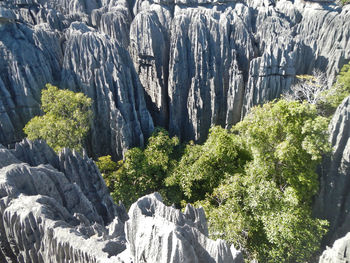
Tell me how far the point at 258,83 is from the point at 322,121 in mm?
14105

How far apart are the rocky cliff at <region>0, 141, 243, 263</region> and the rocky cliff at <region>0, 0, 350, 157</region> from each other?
40.3 feet

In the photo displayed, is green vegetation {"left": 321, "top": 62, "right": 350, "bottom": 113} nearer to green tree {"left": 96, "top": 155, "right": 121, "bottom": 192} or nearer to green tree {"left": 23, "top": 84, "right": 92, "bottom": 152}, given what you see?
green tree {"left": 96, "top": 155, "right": 121, "bottom": 192}

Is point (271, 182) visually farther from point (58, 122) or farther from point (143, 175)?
point (58, 122)

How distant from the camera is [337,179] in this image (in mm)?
12320

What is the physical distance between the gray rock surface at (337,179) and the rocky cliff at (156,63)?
12308mm

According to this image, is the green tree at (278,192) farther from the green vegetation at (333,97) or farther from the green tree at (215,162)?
the green vegetation at (333,97)

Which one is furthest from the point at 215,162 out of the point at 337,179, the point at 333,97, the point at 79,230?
the point at 333,97

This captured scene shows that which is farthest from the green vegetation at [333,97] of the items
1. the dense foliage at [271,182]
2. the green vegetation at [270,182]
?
the dense foliage at [271,182]

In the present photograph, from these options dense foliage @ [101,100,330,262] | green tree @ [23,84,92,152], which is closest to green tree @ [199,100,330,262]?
dense foliage @ [101,100,330,262]

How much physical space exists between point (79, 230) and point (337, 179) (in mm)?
12400

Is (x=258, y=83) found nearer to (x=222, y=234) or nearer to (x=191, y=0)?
(x=222, y=234)

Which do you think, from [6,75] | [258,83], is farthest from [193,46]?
[6,75]

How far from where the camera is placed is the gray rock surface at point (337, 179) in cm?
1205

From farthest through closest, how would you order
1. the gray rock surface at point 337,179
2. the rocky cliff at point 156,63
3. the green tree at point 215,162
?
the rocky cliff at point 156,63 → the green tree at point 215,162 → the gray rock surface at point 337,179
